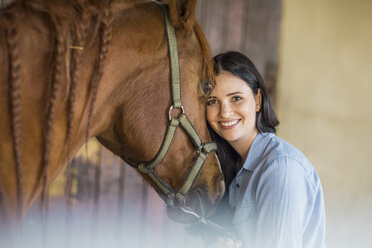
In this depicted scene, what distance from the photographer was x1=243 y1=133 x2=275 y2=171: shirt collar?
4.83ft

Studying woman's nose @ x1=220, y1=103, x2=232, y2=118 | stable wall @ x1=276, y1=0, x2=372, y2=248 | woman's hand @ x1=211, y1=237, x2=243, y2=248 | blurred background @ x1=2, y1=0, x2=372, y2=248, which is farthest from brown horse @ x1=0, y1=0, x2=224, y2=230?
stable wall @ x1=276, y1=0, x2=372, y2=248

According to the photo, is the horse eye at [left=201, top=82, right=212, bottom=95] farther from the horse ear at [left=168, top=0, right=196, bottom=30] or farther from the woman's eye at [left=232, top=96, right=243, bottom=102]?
the woman's eye at [left=232, top=96, right=243, bottom=102]

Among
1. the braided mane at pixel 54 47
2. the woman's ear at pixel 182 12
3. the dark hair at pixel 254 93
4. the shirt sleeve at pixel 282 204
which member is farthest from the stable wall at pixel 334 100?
the braided mane at pixel 54 47

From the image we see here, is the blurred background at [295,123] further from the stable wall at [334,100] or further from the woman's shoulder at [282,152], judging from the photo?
the woman's shoulder at [282,152]

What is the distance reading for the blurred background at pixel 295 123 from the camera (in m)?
2.27

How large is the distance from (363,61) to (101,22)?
3.20 m

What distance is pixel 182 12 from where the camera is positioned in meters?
1.12

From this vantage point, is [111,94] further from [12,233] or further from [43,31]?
[12,233]

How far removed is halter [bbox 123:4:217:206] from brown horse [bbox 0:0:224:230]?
18 mm

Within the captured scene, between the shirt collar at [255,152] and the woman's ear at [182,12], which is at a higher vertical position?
the woman's ear at [182,12]

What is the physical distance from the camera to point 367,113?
11.7 feet

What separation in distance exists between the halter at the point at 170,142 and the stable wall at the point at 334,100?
1903mm

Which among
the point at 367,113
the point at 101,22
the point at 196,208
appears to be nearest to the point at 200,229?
the point at 196,208

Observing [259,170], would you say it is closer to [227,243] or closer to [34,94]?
[227,243]
